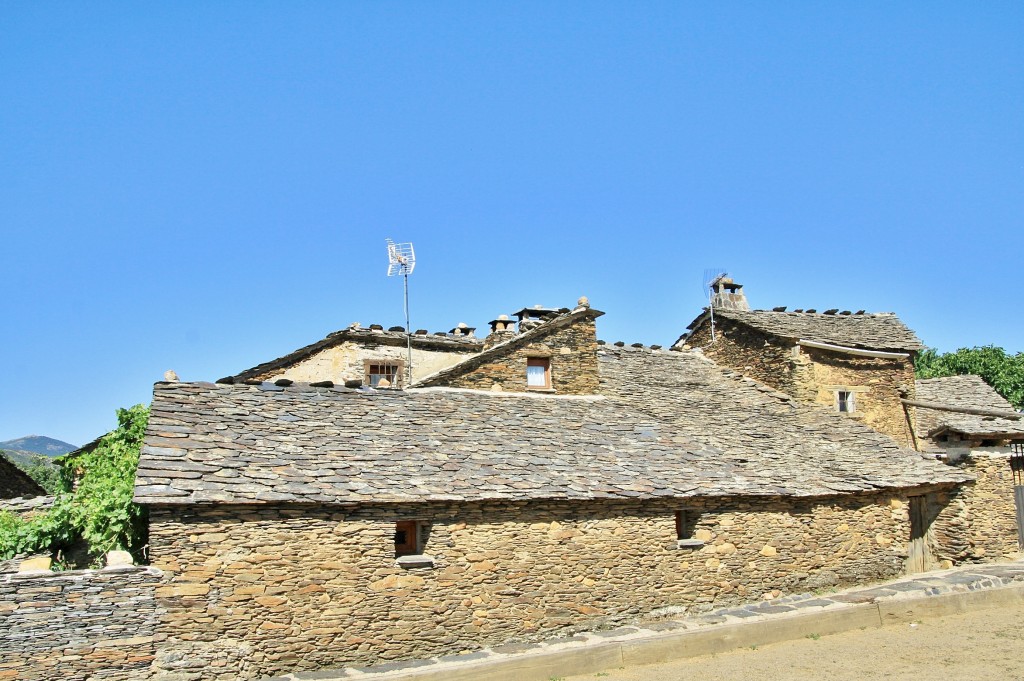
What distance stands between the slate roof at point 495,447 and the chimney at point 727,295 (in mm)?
6115

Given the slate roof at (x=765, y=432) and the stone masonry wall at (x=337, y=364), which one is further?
the stone masonry wall at (x=337, y=364)

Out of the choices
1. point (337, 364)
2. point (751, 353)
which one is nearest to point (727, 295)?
point (751, 353)

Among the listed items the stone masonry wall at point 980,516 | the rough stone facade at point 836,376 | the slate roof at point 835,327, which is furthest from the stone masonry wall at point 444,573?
the slate roof at point 835,327

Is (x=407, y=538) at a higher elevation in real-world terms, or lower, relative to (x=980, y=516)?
higher

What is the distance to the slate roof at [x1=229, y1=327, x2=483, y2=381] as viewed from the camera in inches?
831

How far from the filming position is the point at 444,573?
455 inches

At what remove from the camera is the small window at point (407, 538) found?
11859 mm

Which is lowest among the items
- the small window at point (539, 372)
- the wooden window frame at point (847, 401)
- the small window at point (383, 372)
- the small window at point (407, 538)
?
the small window at point (407, 538)

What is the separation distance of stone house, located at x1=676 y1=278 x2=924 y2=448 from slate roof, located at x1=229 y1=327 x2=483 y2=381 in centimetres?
767

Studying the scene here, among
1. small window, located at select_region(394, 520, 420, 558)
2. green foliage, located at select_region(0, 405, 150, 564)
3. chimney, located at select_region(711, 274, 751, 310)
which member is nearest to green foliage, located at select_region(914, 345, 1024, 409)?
chimney, located at select_region(711, 274, 751, 310)

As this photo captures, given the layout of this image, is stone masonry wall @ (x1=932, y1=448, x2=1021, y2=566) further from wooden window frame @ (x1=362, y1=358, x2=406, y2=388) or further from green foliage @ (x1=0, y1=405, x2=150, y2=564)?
green foliage @ (x1=0, y1=405, x2=150, y2=564)

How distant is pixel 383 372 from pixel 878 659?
14382 millimetres

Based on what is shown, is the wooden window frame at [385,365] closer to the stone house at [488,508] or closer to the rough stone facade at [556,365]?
the rough stone facade at [556,365]

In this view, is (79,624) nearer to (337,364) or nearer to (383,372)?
(337,364)
